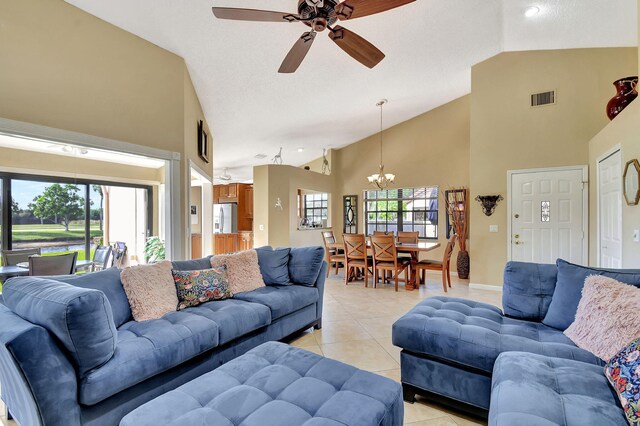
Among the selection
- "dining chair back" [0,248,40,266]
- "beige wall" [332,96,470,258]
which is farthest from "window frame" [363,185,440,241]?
"dining chair back" [0,248,40,266]

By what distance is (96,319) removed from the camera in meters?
1.59

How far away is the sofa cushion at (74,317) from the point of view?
1.49 m

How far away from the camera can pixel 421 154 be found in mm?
6855

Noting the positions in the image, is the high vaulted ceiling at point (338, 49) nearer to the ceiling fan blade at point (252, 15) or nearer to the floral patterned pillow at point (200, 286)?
the ceiling fan blade at point (252, 15)

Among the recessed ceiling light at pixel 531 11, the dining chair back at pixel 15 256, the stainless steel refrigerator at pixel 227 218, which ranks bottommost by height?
the dining chair back at pixel 15 256

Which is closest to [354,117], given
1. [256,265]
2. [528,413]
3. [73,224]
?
[256,265]

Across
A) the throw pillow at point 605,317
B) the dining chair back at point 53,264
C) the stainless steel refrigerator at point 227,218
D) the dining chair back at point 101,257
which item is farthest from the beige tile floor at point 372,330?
the stainless steel refrigerator at point 227,218

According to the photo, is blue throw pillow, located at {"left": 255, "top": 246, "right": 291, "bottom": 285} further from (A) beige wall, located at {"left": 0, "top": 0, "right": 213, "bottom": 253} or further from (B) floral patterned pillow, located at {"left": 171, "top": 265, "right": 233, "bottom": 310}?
(A) beige wall, located at {"left": 0, "top": 0, "right": 213, "bottom": 253}

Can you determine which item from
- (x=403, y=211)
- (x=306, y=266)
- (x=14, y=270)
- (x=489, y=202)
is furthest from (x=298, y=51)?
(x=403, y=211)

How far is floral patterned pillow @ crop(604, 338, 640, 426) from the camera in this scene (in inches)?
Answer: 44.1

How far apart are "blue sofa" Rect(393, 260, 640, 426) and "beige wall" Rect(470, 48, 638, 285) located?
304cm

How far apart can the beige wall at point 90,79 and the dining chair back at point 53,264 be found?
111 centimetres

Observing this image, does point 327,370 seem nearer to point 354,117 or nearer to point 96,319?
point 96,319

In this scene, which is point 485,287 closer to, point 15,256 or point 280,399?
point 280,399
